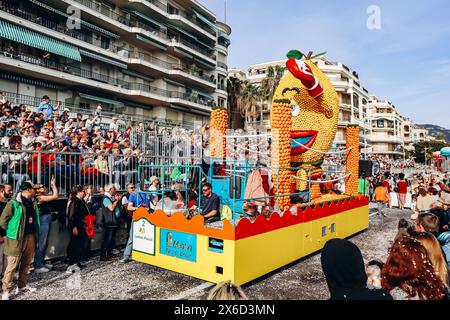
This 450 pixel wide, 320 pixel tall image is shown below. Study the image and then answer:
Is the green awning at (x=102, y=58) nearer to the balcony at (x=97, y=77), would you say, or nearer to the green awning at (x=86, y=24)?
the balcony at (x=97, y=77)

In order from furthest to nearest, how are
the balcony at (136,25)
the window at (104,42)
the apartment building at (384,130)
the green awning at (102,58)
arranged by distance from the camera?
the apartment building at (384,130) → the window at (104,42) → the balcony at (136,25) → the green awning at (102,58)

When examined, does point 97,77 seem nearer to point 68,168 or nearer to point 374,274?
point 68,168

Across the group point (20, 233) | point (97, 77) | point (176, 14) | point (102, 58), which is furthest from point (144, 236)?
point (176, 14)

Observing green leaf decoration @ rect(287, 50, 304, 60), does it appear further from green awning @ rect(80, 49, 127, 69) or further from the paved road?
green awning @ rect(80, 49, 127, 69)

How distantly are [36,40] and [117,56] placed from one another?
23.1 ft

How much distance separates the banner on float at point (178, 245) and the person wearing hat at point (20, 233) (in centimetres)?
222

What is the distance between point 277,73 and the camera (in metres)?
41.8

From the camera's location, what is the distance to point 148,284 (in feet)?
17.8

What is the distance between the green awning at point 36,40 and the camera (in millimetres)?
19444

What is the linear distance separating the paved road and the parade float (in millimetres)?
182

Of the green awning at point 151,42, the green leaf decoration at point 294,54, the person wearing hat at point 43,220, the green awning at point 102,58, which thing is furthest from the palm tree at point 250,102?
the person wearing hat at point 43,220
